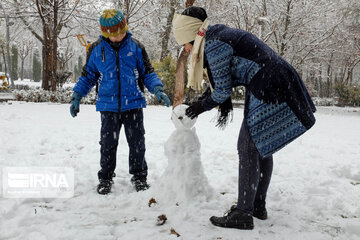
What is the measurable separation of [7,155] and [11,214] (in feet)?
6.75

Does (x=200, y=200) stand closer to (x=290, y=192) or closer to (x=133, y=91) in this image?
(x=290, y=192)

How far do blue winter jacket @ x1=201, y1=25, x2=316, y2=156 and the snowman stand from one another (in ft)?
2.53

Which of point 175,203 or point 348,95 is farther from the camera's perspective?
point 348,95

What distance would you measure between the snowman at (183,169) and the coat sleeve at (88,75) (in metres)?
1.04

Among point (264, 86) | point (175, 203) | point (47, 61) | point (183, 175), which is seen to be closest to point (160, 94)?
point (183, 175)

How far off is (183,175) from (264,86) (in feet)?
3.83

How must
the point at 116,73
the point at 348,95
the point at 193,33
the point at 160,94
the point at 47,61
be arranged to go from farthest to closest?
the point at 348,95, the point at 47,61, the point at 160,94, the point at 116,73, the point at 193,33

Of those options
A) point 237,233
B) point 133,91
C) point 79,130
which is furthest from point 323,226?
point 79,130

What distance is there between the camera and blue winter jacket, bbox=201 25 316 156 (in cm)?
204

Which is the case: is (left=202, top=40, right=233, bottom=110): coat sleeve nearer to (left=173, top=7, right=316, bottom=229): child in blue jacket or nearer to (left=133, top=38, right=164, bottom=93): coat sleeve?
(left=173, top=7, right=316, bottom=229): child in blue jacket

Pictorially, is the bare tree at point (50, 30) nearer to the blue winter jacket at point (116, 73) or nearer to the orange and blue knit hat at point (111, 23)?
the blue winter jacket at point (116, 73)

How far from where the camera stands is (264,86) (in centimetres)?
204

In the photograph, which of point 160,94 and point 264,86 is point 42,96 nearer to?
point 160,94

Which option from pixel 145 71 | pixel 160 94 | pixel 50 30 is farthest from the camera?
pixel 50 30
